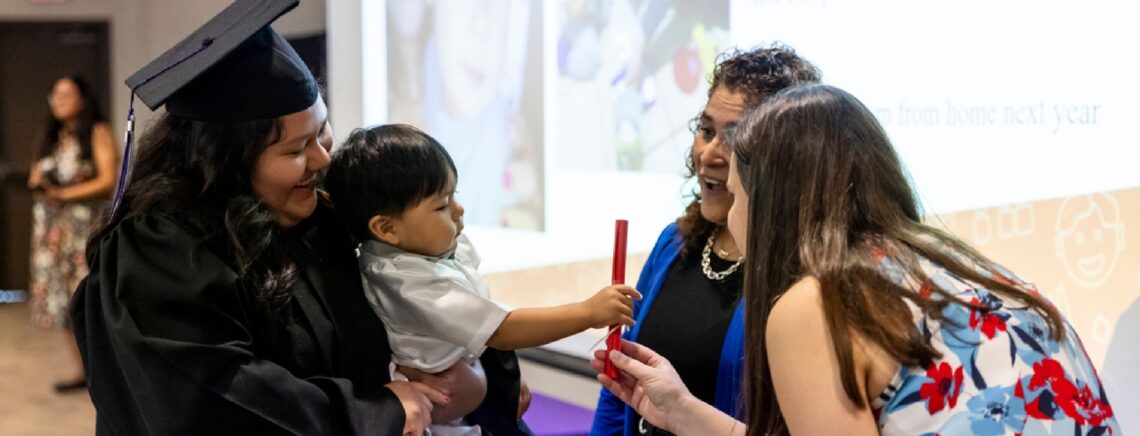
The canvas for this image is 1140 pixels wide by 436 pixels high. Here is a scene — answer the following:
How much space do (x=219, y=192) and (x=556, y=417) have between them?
223 cm

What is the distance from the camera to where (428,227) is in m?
1.77

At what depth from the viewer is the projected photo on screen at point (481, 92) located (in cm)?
373

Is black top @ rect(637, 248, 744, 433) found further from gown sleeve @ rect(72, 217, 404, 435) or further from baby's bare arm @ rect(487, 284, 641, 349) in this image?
gown sleeve @ rect(72, 217, 404, 435)

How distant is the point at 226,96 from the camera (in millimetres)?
1598

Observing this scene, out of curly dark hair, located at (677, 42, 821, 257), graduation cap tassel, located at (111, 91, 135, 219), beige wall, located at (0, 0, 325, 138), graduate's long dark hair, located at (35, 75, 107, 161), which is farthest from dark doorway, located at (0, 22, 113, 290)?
curly dark hair, located at (677, 42, 821, 257)

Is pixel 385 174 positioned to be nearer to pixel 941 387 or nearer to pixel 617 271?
pixel 617 271

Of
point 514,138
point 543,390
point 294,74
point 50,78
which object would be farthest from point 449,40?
point 50,78

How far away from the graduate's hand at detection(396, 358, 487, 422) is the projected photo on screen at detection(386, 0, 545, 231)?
191cm

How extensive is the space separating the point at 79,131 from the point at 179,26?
108 centimetres

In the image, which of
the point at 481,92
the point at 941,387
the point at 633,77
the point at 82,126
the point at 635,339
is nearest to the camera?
the point at 941,387

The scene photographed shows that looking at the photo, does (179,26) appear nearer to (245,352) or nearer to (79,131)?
(79,131)

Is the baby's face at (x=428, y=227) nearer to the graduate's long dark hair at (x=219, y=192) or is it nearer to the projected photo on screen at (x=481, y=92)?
the graduate's long dark hair at (x=219, y=192)

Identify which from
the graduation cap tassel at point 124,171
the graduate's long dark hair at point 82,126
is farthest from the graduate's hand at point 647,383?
the graduate's long dark hair at point 82,126

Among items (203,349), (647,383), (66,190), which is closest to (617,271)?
(647,383)
